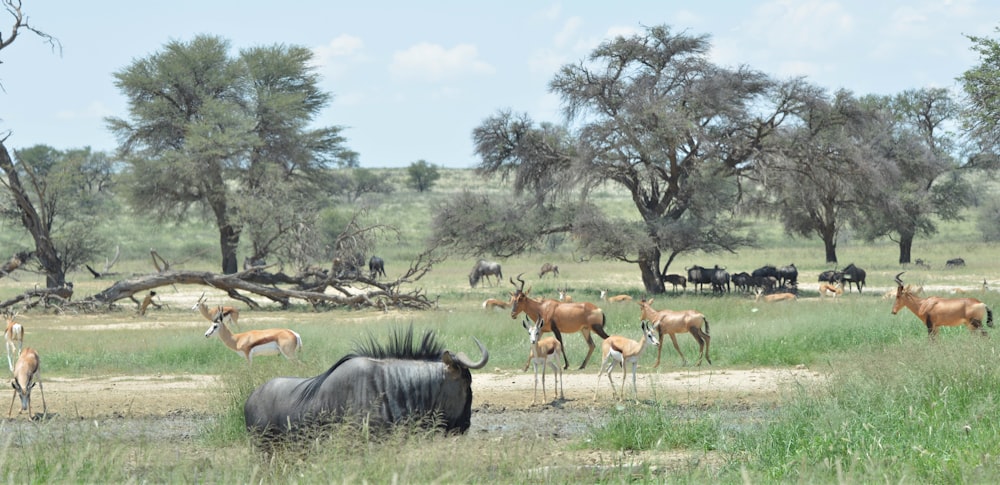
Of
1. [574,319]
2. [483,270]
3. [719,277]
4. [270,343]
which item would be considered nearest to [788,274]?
[719,277]

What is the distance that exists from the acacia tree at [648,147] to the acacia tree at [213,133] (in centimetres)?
984

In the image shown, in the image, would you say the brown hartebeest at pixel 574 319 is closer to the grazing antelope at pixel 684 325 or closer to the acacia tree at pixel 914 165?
the grazing antelope at pixel 684 325

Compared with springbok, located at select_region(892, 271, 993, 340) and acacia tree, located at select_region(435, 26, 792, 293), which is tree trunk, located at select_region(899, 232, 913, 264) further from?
springbok, located at select_region(892, 271, 993, 340)

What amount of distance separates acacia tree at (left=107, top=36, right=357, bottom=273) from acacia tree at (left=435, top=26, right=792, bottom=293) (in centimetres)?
984

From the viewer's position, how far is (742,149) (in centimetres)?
3472

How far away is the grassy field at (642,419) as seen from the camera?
6906 mm

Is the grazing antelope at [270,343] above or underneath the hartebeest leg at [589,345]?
above

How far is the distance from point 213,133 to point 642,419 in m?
35.7

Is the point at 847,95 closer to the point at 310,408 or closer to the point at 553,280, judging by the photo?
the point at 553,280

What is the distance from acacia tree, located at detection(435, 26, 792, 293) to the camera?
3356 centimetres

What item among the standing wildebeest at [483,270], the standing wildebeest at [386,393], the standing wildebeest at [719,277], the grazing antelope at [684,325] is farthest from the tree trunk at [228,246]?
the standing wildebeest at [386,393]

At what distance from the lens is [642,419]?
1021 cm

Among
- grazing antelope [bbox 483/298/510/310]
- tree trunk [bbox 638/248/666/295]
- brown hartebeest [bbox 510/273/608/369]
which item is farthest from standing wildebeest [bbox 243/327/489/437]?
tree trunk [bbox 638/248/666/295]

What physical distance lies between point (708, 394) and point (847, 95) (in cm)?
2415
